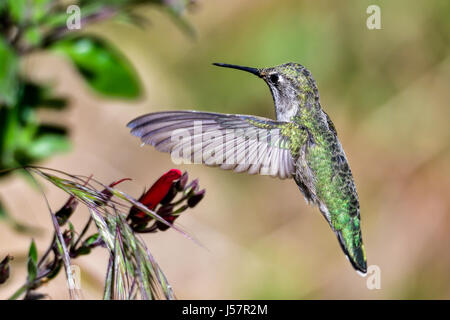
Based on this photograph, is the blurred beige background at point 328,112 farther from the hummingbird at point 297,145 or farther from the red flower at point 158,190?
the red flower at point 158,190

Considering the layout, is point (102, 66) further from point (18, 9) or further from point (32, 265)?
point (32, 265)

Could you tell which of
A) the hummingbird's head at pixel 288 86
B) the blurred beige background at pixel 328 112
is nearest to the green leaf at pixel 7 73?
the hummingbird's head at pixel 288 86

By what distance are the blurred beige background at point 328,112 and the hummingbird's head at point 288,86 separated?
2.89m

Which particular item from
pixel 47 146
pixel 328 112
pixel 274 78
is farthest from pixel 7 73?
pixel 328 112

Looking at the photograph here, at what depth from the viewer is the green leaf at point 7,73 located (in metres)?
1.99

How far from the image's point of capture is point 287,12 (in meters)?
5.35

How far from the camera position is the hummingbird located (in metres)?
1.85

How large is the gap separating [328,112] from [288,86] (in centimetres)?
309

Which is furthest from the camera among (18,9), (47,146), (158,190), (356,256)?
(47,146)

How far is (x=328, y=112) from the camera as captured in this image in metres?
5.23

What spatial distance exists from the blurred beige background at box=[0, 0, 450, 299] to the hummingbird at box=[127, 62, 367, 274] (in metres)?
2.63

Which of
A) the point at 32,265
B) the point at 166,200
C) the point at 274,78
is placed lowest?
the point at 32,265
